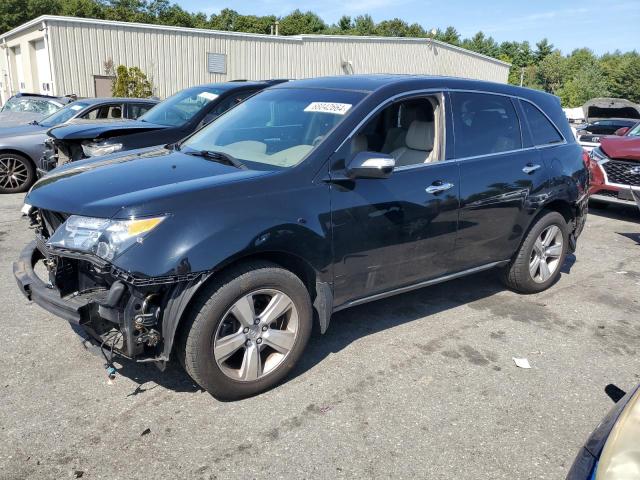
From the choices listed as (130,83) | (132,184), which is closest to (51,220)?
(132,184)

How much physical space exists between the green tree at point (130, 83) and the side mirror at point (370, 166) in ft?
76.2

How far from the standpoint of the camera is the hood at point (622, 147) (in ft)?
27.6

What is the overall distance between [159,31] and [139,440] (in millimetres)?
26085

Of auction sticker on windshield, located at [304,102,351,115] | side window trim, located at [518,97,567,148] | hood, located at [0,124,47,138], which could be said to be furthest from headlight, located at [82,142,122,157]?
side window trim, located at [518,97,567,148]

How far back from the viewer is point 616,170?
8602 mm

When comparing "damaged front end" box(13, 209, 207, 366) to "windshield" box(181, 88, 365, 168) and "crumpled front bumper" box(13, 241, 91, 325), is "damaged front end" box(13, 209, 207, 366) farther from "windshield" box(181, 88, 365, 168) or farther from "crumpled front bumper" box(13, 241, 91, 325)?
"windshield" box(181, 88, 365, 168)

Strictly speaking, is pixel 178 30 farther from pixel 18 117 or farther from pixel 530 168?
pixel 530 168

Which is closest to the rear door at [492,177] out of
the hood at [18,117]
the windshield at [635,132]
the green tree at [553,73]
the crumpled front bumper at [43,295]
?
the crumpled front bumper at [43,295]

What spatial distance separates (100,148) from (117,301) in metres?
4.38

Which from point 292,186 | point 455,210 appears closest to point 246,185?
point 292,186

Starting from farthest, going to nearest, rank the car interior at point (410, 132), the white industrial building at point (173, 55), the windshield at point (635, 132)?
the white industrial building at point (173, 55) < the windshield at point (635, 132) < the car interior at point (410, 132)

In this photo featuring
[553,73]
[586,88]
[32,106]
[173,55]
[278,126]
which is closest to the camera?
[278,126]

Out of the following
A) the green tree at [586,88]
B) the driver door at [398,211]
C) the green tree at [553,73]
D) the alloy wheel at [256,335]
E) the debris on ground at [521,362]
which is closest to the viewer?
the alloy wheel at [256,335]

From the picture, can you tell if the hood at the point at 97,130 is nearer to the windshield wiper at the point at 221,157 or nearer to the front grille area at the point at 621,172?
the windshield wiper at the point at 221,157
